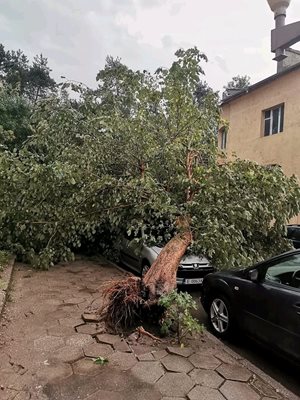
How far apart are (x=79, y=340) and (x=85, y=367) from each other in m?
0.61

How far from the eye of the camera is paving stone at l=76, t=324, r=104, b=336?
4.05 m

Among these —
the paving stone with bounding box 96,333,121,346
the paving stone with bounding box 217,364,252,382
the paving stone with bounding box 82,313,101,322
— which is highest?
the paving stone with bounding box 82,313,101,322

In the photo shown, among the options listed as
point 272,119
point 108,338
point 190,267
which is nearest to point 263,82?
point 272,119

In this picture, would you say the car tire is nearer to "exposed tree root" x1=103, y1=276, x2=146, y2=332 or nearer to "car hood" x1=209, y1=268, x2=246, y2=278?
"car hood" x1=209, y1=268, x2=246, y2=278

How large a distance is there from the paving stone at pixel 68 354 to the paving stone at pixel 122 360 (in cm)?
34

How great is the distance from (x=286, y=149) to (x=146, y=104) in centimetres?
931

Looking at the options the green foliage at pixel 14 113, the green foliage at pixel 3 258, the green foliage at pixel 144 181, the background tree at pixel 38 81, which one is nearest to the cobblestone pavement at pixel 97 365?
the green foliage at pixel 144 181

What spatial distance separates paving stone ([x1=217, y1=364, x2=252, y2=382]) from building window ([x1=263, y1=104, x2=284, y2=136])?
13038mm

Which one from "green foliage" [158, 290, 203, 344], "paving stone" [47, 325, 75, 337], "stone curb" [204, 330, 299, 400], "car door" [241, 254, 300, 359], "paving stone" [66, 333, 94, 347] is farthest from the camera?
"paving stone" [47, 325, 75, 337]

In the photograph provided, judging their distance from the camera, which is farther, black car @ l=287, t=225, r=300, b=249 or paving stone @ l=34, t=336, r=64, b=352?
black car @ l=287, t=225, r=300, b=249

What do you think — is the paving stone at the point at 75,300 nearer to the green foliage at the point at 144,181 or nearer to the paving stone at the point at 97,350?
the green foliage at the point at 144,181

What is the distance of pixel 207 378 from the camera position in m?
3.14

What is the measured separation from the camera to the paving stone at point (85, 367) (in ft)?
10.3

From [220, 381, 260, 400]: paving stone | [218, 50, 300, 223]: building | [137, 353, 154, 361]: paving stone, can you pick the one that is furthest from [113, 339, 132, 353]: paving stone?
[218, 50, 300, 223]: building
